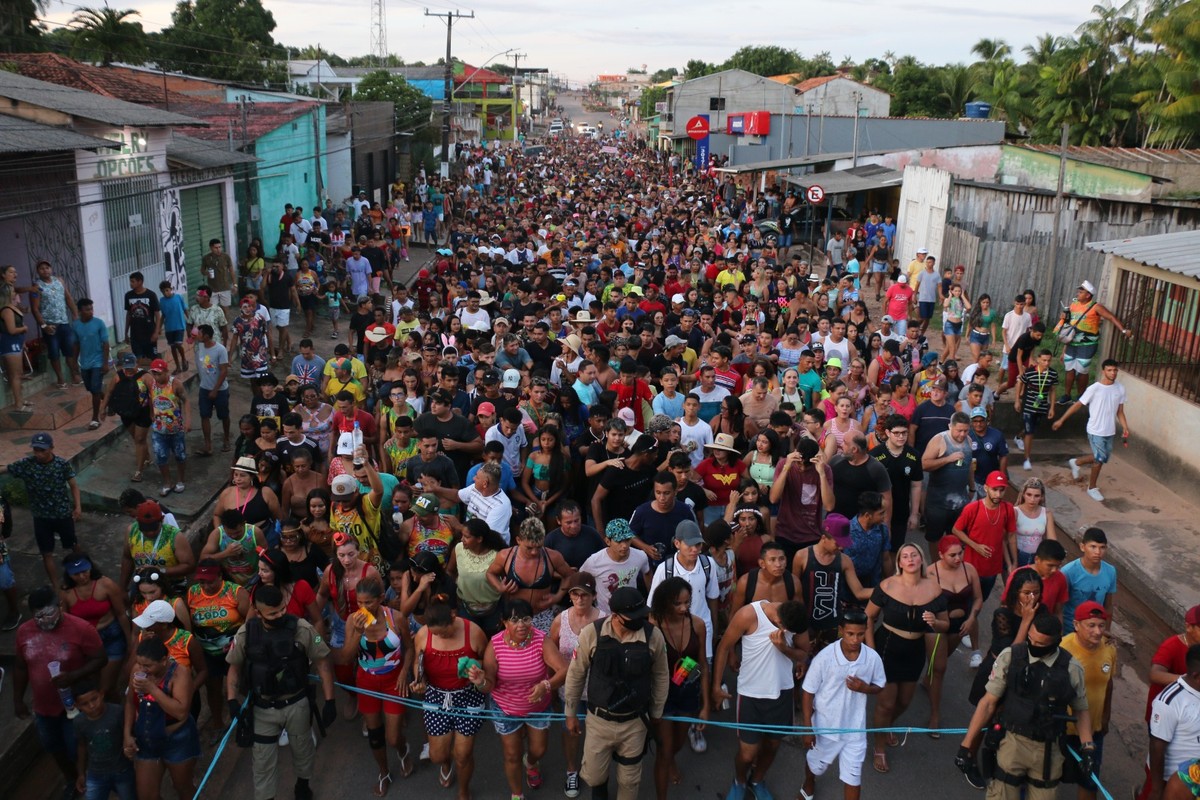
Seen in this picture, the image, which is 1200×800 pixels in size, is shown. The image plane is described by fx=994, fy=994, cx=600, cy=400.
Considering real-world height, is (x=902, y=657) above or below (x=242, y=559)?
below

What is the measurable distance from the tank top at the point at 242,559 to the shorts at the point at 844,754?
3626 millimetres

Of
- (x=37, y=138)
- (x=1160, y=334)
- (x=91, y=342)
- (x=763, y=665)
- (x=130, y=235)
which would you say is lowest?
(x=763, y=665)

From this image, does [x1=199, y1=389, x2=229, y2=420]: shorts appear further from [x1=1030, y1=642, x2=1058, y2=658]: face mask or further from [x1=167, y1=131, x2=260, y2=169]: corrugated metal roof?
[x1=1030, y1=642, x2=1058, y2=658]: face mask

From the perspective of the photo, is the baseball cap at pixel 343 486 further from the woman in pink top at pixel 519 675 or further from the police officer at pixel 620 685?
the police officer at pixel 620 685

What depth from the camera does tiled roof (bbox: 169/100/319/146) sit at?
1988cm

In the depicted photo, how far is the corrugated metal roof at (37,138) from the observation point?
32.6 ft

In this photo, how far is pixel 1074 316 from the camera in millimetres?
11570

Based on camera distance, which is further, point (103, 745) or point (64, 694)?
point (64, 694)

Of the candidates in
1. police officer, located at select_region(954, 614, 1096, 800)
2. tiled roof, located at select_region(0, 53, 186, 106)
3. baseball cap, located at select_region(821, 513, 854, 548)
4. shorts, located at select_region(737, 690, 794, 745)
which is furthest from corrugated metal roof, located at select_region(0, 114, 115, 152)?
police officer, located at select_region(954, 614, 1096, 800)

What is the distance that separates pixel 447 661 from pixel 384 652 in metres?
0.46

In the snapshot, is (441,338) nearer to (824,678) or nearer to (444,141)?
(824,678)

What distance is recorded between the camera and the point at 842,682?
204 inches

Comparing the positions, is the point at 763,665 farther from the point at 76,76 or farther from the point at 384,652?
the point at 76,76

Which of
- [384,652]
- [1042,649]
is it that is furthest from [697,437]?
[1042,649]
